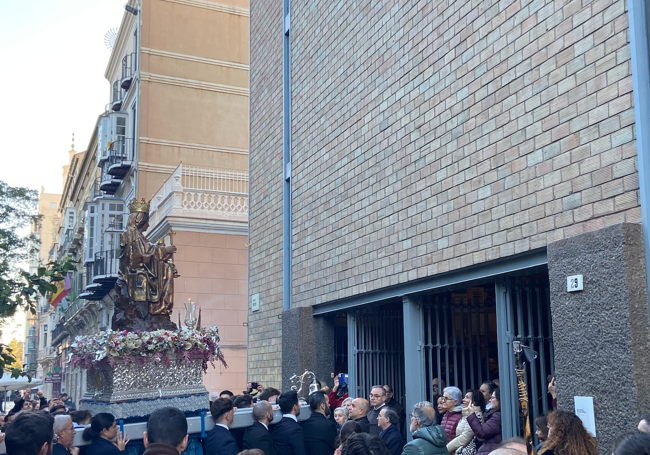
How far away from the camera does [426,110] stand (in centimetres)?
963

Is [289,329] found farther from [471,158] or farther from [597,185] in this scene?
[597,185]

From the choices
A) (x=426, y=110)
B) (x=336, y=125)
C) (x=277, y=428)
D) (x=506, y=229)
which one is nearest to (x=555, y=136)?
(x=506, y=229)

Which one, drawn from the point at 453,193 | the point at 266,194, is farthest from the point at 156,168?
the point at 453,193

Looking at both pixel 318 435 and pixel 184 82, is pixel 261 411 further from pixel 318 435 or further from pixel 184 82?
pixel 184 82

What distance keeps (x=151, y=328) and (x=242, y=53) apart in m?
19.2

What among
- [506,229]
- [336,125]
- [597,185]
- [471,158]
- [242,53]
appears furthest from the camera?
[242,53]

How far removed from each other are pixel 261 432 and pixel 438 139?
13.8 ft

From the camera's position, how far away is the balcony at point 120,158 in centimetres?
2655

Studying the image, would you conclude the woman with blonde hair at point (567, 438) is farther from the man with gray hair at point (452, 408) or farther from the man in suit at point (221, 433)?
the man with gray hair at point (452, 408)

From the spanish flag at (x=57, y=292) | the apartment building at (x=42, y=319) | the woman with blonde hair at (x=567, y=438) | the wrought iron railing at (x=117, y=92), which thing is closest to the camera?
the woman with blonde hair at (x=567, y=438)

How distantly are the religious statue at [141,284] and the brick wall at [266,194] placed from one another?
4401 millimetres

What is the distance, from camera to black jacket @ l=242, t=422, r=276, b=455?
7.14 meters

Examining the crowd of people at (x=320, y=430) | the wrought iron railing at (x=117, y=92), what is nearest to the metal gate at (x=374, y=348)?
the crowd of people at (x=320, y=430)

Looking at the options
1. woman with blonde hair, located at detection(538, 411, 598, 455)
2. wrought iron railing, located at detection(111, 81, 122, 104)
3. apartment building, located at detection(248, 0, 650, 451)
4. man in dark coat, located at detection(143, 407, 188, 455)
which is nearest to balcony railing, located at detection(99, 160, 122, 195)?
wrought iron railing, located at detection(111, 81, 122, 104)
